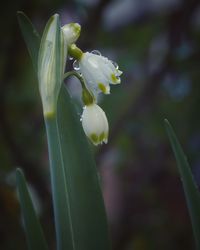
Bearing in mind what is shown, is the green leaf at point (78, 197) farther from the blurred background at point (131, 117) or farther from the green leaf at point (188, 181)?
the blurred background at point (131, 117)

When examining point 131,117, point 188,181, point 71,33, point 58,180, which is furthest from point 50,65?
point 131,117

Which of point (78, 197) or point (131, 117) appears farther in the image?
point (131, 117)

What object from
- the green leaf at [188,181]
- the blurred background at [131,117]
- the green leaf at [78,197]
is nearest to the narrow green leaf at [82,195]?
the green leaf at [78,197]

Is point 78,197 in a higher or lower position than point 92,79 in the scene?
lower

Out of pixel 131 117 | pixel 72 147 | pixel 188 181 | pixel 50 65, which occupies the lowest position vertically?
pixel 188 181

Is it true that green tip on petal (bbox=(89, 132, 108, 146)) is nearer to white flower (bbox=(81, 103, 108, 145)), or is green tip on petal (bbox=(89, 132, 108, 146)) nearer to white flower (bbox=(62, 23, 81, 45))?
white flower (bbox=(81, 103, 108, 145))

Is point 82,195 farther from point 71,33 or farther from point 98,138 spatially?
point 71,33

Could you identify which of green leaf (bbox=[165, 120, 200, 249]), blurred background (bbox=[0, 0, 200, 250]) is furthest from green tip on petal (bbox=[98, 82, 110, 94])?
blurred background (bbox=[0, 0, 200, 250])
